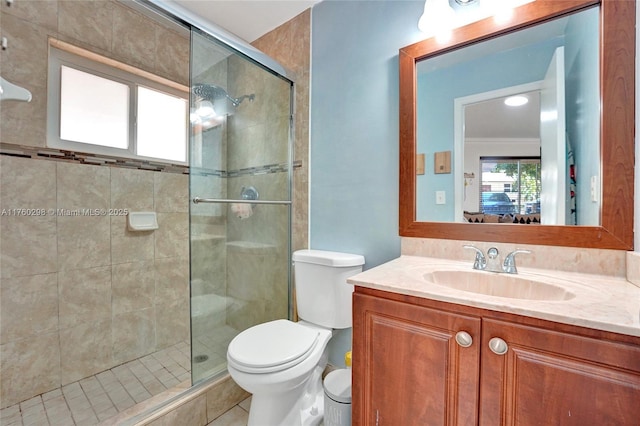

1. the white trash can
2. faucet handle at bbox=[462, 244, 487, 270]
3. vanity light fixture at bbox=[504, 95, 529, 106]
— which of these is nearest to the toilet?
the white trash can

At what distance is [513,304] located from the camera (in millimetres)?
715

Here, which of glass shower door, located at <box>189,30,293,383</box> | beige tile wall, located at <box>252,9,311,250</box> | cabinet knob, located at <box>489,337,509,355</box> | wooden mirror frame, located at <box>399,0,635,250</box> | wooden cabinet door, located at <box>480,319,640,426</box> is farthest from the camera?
beige tile wall, located at <box>252,9,311,250</box>

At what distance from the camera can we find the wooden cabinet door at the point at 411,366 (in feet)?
2.52

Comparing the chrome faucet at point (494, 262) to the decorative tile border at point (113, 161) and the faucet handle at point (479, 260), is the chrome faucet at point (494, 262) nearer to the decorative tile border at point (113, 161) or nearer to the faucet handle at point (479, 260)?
the faucet handle at point (479, 260)

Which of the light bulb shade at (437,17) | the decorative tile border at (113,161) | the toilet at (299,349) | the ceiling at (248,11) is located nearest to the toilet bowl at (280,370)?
the toilet at (299,349)

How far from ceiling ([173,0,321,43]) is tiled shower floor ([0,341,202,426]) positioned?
7.28ft

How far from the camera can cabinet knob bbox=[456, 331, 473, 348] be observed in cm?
76

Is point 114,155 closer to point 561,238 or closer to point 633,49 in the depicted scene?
point 561,238

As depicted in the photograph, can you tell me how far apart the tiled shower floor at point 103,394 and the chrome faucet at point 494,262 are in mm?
1613

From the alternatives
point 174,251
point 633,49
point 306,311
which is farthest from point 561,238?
point 174,251

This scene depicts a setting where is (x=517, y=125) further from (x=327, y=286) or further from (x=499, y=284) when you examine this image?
(x=327, y=286)

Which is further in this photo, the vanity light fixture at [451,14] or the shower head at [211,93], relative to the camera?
the shower head at [211,93]

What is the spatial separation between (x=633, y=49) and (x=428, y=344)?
118 centimetres

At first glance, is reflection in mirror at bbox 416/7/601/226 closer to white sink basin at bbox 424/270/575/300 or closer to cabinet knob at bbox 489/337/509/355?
white sink basin at bbox 424/270/575/300
